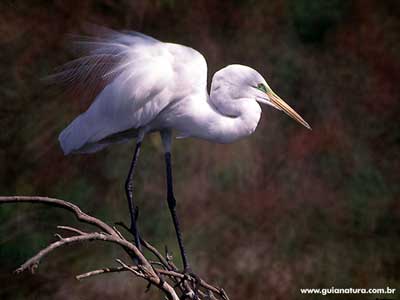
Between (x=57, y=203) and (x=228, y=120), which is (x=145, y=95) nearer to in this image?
(x=228, y=120)

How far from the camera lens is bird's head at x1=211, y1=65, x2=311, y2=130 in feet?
7.41

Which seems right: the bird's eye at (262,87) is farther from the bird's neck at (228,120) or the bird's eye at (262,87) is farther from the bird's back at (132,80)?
the bird's back at (132,80)

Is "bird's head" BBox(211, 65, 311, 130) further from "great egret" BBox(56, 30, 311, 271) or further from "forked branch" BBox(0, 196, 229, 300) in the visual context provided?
"forked branch" BBox(0, 196, 229, 300)

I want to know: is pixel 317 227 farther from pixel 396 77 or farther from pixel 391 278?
pixel 396 77

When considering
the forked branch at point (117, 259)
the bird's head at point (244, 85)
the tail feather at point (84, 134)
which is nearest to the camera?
the forked branch at point (117, 259)

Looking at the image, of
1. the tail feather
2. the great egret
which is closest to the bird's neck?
the great egret

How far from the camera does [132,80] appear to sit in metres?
2.35

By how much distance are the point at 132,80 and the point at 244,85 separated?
0.30 m

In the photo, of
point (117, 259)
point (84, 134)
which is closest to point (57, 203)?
point (117, 259)

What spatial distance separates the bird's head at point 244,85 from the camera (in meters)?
2.26

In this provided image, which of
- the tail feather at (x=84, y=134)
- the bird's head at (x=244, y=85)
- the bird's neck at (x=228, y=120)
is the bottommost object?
the tail feather at (x=84, y=134)

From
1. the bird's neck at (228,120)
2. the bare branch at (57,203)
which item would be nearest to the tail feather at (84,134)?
the bird's neck at (228,120)

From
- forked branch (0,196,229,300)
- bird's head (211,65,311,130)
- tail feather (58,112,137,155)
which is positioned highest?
bird's head (211,65,311,130)

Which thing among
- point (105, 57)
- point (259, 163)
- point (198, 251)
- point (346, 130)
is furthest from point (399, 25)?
point (105, 57)
